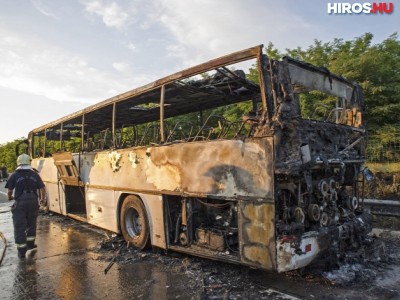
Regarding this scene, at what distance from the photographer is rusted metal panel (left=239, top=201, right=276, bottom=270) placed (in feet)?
13.2

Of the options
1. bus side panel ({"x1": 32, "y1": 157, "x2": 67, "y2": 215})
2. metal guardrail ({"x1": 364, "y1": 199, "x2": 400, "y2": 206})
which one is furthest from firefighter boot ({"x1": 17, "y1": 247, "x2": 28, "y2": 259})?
metal guardrail ({"x1": 364, "y1": 199, "x2": 400, "y2": 206})

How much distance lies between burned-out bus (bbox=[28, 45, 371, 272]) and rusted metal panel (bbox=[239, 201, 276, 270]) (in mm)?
12

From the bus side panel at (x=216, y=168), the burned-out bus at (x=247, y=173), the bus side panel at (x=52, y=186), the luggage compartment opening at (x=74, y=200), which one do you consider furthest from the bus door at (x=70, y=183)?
the bus side panel at (x=216, y=168)

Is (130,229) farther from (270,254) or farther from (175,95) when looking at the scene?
(270,254)

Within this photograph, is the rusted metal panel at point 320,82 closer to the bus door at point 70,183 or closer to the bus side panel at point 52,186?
the bus door at point 70,183

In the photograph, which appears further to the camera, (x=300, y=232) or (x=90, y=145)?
(x=90, y=145)

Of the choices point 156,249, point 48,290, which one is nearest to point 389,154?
point 156,249

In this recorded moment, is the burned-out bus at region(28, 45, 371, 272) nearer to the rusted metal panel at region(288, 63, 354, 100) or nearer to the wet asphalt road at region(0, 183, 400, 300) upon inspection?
the rusted metal panel at region(288, 63, 354, 100)

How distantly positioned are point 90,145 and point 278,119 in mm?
5849

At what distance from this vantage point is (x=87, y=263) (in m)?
5.81

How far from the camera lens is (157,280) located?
15.8 feet

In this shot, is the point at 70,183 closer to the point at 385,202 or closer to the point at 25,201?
the point at 25,201

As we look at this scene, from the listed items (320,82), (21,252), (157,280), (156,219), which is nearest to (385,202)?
(320,82)

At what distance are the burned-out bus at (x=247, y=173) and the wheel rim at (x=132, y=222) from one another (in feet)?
0.06
